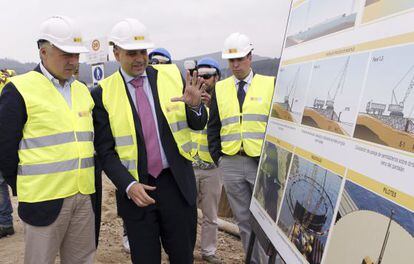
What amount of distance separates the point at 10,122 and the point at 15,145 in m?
0.16

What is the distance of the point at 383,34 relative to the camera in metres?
1.20

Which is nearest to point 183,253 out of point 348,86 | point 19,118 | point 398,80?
point 19,118

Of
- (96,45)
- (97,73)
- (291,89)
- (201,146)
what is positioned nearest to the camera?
(291,89)

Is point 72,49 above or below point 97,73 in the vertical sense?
above

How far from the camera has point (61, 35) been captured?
2.57 metres

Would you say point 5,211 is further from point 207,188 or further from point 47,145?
point 47,145

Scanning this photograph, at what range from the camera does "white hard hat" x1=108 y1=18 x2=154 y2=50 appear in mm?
2521

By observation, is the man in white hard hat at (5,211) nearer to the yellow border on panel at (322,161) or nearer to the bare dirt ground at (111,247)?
the bare dirt ground at (111,247)

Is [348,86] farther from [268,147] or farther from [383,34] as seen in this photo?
[268,147]

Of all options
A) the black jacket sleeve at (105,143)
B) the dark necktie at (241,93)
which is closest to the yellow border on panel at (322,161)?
the black jacket sleeve at (105,143)

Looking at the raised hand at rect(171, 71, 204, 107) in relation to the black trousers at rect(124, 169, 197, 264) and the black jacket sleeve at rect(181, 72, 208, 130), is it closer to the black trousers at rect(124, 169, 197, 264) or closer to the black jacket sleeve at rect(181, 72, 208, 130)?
the black jacket sleeve at rect(181, 72, 208, 130)

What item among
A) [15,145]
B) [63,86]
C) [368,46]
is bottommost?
[15,145]

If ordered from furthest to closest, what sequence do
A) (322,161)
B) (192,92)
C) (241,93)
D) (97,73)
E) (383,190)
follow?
(97,73)
(241,93)
(192,92)
(322,161)
(383,190)

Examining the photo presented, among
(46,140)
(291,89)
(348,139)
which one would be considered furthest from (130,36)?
(348,139)
